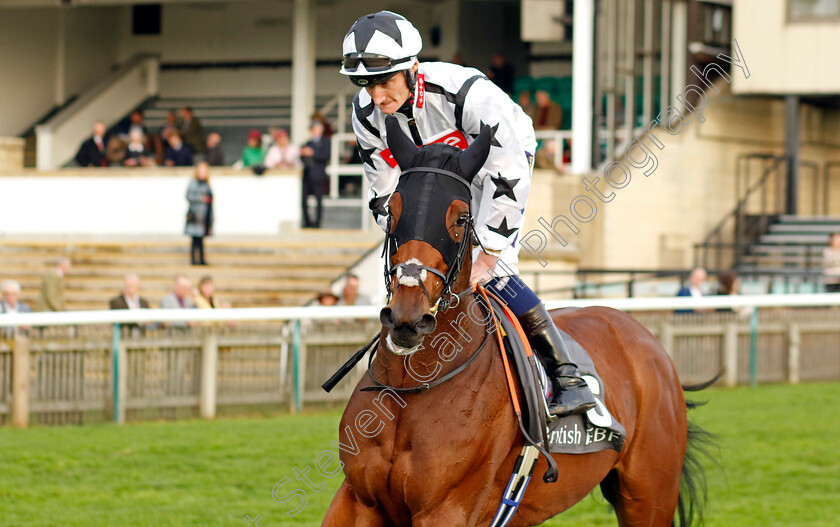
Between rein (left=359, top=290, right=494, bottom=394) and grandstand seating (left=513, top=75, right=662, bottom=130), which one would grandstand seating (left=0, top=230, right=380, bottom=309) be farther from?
rein (left=359, top=290, right=494, bottom=394)

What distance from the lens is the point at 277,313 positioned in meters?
9.52

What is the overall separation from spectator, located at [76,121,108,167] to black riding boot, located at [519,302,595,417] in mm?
16106

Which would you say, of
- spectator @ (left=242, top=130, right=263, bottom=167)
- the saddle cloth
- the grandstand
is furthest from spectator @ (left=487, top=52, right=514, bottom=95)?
the saddle cloth

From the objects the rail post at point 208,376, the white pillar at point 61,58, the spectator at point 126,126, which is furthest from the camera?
the white pillar at point 61,58

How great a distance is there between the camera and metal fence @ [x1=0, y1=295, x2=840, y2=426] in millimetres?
8953

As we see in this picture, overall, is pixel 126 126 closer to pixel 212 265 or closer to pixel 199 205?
pixel 212 265

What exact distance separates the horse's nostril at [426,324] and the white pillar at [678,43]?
16.2 metres

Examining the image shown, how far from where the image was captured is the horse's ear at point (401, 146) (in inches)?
141

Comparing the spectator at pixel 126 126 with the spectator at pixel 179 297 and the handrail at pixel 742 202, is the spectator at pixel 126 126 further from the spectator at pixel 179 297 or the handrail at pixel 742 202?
the spectator at pixel 179 297

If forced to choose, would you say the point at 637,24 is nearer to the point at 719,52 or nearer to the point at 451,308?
the point at 719,52

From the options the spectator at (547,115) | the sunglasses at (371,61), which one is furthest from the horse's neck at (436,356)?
the spectator at (547,115)

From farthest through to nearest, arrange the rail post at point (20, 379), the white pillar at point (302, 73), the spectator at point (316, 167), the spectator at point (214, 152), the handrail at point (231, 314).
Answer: the white pillar at point (302, 73), the spectator at point (214, 152), the spectator at point (316, 167), the handrail at point (231, 314), the rail post at point (20, 379)

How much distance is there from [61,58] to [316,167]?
906 cm

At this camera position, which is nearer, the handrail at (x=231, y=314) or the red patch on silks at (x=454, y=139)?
the red patch on silks at (x=454, y=139)
